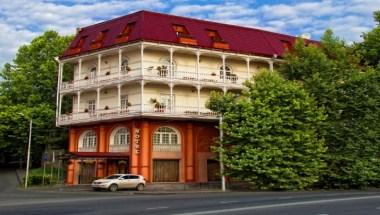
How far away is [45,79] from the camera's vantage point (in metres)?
A: 54.2

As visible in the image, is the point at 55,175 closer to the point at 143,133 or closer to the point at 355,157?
the point at 143,133

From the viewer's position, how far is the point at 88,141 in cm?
4512

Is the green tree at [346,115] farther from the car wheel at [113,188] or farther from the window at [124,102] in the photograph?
the car wheel at [113,188]

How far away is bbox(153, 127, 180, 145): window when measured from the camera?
41.2m

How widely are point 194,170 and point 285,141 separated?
9.61m

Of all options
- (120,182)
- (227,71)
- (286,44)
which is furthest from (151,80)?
(286,44)

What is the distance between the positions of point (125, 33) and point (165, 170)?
1244 centimetres

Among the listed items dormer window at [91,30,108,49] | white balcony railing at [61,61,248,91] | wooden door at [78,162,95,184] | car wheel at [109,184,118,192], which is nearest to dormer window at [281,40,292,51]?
white balcony railing at [61,61,248,91]

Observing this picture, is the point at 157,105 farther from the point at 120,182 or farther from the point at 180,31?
the point at 120,182

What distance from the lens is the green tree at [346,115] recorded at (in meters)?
38.4

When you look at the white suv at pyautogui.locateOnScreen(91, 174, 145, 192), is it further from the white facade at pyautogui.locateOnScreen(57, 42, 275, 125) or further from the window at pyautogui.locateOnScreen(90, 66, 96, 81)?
the window at pyautogui.locateOnScreen(90, 66, 96, 81)

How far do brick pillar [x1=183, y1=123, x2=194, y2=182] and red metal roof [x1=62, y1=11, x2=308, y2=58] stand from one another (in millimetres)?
7607

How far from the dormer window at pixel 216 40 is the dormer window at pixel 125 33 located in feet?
23.9

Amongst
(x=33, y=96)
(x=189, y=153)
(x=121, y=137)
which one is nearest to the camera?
(x=189, y=153)
